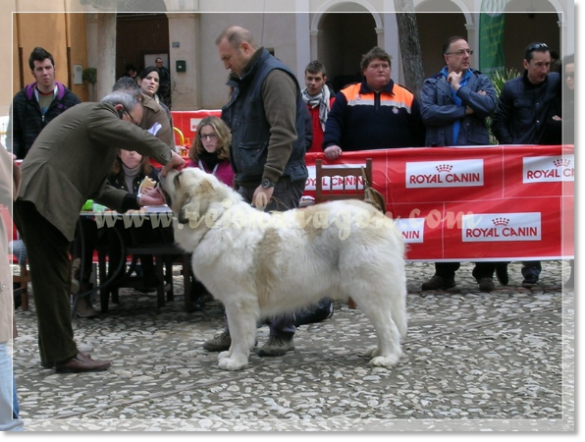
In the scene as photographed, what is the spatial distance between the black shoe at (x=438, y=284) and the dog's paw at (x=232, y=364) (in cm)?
318

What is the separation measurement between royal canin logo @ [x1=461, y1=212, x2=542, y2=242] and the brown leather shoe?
13.6ft

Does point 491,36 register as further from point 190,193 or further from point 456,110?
point 190,193

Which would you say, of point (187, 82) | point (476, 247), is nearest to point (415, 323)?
point (476, 247)

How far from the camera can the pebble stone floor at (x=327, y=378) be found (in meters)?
4.40

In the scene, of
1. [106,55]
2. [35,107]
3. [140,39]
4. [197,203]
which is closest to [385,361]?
[197,203]

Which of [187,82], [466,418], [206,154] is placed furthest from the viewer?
[187,82]

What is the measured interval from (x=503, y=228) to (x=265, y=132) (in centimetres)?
339

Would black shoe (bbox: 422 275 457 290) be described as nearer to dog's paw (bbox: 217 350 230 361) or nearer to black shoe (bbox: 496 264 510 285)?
black shoe (bbox: 496 264 510 285)

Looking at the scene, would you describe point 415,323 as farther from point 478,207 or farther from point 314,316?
point 478,207

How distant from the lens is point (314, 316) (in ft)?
21.8

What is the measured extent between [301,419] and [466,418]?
3.03ft

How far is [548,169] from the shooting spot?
7.94m

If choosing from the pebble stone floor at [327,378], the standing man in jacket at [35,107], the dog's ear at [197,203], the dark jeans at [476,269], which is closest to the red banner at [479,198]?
the dark jeans at [476,269]

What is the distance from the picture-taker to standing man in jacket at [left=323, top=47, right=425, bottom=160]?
26.1ft
